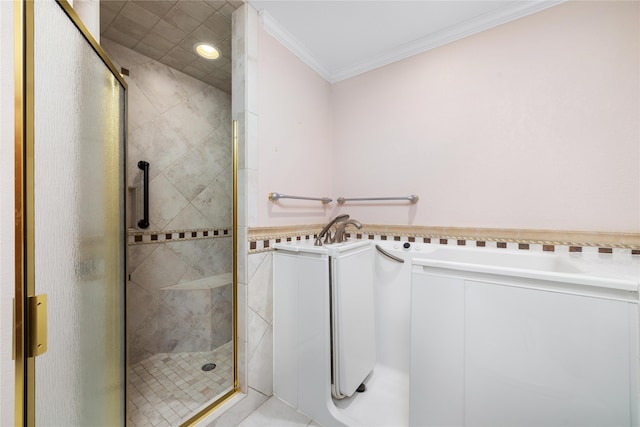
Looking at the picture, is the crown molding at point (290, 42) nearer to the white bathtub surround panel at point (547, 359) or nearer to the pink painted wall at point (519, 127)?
the pink painted wall at point (519, 127)

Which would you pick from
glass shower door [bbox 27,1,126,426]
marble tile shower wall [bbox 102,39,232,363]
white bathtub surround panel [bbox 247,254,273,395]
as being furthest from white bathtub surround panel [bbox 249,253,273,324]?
marble tile shower wall [bbox 102,39,232,363]

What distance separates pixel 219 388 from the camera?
136 centimetres

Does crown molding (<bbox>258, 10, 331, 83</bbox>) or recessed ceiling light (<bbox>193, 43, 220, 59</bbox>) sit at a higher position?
recessed ceiling light (<bbox>193, 43, 220, 59</bbox>)

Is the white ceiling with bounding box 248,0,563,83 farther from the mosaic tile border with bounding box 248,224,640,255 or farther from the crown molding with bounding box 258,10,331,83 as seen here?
the mosaic tile border with bounding box 248,224,640,255

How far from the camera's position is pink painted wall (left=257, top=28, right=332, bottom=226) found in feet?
4.58

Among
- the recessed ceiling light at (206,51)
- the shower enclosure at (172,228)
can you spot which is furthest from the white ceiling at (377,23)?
the recessed ceiling light at (206,51)

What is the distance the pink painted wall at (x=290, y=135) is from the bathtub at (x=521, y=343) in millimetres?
917

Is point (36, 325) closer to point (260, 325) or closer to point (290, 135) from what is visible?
point (260, 325)

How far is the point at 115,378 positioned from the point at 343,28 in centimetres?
214

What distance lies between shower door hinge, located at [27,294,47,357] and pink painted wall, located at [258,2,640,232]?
0.92 m

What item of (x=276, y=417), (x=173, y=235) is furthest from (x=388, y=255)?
(x=173, y=235)

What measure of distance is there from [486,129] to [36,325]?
6.48 feet

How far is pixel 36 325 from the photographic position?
486 mm

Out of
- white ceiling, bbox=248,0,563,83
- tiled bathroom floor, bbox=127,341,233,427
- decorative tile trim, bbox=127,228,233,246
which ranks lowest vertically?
tiled bathroom floor, bbox=127,341,233,427
